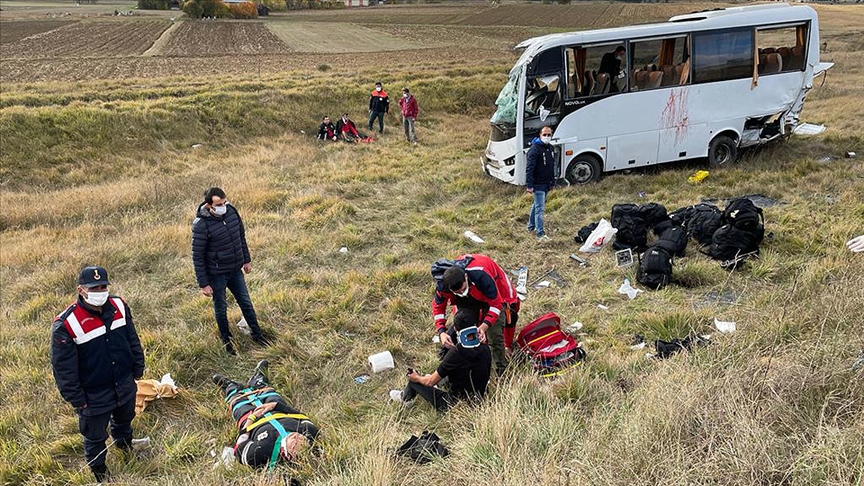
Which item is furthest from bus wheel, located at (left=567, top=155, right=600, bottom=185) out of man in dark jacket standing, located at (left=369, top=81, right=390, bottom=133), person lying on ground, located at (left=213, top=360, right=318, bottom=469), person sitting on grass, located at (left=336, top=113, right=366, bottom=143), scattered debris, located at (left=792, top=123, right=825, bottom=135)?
man in dark jacket standing, located at (left=369, top=81, right=390, bottom=133)

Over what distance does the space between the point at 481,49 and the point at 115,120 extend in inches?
951

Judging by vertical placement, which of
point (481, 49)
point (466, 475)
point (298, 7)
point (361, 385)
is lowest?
point (361, 385)

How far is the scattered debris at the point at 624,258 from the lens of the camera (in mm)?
6858

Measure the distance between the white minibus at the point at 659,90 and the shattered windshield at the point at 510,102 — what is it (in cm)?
3

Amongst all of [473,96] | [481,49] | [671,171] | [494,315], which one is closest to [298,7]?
[481,49]

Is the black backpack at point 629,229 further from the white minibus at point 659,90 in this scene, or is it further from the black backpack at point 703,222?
the white minibus at point 659,90

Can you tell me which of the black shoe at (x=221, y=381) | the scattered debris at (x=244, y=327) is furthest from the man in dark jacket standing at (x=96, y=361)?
the scattered debris at (x=244, y=327)

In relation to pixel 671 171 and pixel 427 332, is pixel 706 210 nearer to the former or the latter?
pixel 671 171

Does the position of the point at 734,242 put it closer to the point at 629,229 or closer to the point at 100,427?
the point at 629,229

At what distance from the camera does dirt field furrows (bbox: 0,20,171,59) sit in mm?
33094

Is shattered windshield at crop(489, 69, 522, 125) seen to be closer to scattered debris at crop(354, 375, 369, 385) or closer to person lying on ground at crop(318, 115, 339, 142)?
scattered debris at crop(354, 375, 369, 385)

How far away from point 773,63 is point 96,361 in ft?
40.0

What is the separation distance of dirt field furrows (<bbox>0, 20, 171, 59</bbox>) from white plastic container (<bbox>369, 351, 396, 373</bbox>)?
3538cm

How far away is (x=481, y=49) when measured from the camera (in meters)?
34.1
